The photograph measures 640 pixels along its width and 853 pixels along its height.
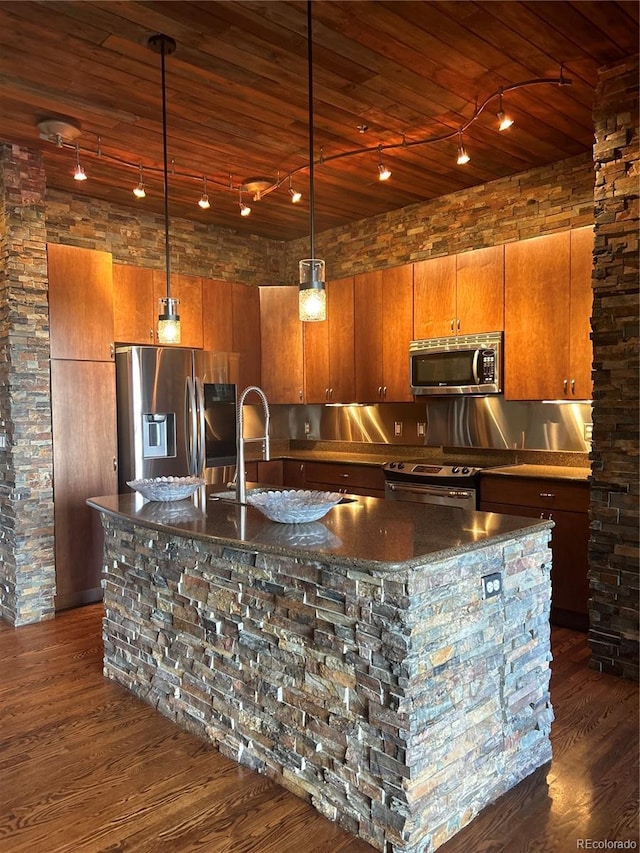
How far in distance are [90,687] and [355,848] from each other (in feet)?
5.77

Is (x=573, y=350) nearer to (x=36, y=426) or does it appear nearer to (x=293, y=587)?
(x=293, y=587)

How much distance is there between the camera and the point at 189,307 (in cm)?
548

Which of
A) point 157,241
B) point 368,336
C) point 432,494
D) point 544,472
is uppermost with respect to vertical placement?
point 157,241

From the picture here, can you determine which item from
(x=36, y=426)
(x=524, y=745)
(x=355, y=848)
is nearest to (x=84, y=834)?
(x=355, y=848)

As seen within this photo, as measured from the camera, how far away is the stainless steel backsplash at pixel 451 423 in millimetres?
4582

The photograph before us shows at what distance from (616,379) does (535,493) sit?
42.3 inches

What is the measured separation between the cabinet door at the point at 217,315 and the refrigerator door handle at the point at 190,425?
0.73 m

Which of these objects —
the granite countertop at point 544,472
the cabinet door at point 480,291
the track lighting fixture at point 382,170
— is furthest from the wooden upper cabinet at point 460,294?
the granite countertop at point 544,472

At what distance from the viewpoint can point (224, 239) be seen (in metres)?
6.09

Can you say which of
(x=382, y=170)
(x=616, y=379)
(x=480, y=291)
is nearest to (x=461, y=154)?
(x=382, y=170)

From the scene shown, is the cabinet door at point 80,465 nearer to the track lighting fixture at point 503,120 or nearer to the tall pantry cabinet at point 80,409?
the tall pantry cabinet at point 80,409

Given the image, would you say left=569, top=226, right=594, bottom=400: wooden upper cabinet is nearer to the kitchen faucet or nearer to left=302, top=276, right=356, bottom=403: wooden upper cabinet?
left=302, top=276, right=356, bottom=403: wooden upper cabinet

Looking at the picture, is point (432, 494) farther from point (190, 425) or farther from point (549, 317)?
point (190, 425)

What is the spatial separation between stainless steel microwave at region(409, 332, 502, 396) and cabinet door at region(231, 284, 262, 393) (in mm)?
1605
